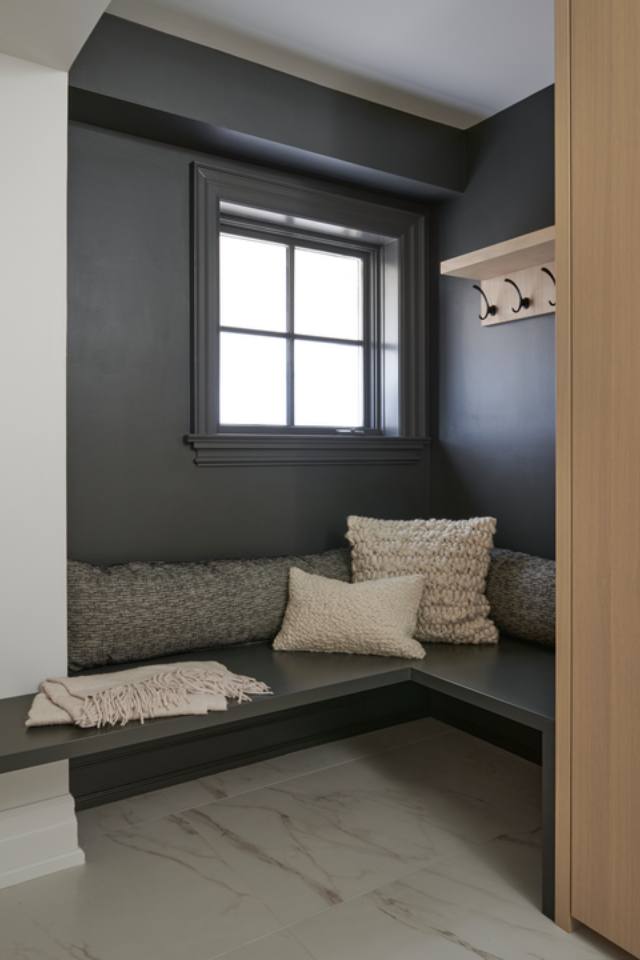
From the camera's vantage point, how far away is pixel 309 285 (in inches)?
113

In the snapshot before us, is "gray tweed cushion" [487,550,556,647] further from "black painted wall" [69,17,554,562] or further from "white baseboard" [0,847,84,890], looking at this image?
"white baseboard" [0,847,84,890]

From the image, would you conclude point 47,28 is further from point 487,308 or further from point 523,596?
point 523,596

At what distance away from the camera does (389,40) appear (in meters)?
2.32

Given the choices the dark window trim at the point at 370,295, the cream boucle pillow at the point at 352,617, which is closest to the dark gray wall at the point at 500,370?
the dark window trim at the point at 370,295

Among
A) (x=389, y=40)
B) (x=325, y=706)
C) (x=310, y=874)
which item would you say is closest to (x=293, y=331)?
(x=389, y=40)

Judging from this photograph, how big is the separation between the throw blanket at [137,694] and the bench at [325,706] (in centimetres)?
3

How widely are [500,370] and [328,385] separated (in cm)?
67

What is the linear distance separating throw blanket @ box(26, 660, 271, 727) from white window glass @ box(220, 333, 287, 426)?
1.05 m

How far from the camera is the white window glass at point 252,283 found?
2684 millimetres

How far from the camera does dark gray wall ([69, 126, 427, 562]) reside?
2299 mm

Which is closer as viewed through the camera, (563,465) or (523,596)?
(563,465)

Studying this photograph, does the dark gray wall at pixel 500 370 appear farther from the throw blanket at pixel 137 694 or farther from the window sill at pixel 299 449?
the throw blanket at pixel 137 694

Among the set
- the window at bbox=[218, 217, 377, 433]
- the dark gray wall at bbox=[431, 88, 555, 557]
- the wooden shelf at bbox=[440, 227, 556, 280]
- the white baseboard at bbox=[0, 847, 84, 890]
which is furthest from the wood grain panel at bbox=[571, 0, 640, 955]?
the window at bbox=[218, 217, 377, 433]

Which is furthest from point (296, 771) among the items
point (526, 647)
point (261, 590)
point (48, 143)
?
point (48, 143)
